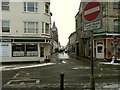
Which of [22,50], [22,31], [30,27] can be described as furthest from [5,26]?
[22,50]

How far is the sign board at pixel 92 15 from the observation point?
743 cm

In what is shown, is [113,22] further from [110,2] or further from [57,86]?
[57,86]

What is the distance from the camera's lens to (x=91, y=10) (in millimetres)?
7719

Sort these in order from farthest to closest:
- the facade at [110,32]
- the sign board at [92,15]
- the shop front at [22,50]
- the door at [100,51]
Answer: the door at [100,51]
the facade at [110,32]
the shop front at [22,50]
the sign board at [92,15]

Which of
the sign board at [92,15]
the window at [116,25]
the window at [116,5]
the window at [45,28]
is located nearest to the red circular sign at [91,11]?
the sign board at [92,15]

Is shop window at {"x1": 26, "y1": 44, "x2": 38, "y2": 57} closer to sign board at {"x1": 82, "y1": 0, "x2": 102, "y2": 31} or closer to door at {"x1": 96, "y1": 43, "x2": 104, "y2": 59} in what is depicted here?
door at {"x1": 96, "y1": 43, "x2": 104, "y2": 59}

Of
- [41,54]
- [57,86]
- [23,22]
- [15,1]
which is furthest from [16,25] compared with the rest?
[57,86]

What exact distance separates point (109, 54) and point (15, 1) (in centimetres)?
1705

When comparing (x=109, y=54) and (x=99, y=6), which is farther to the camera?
(x=109, y=54)

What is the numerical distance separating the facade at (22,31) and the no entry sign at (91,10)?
25.4 metres

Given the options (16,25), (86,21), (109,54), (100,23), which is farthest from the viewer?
(109,54)

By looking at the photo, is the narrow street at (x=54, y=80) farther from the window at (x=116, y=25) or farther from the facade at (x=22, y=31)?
the window at (x=116, y=25)

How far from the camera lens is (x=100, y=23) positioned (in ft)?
24.2

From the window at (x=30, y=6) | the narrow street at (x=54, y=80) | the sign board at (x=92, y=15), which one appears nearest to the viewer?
the sign board at (x=92, y=15)
